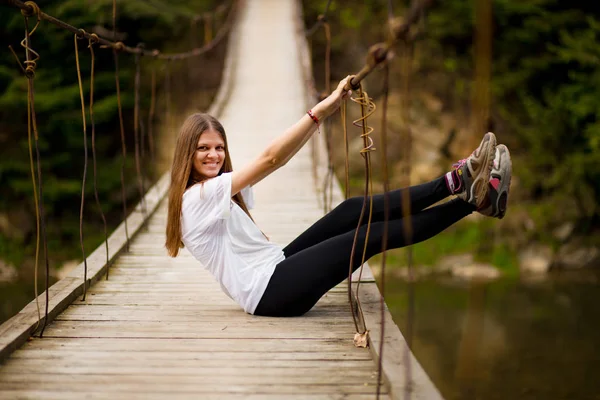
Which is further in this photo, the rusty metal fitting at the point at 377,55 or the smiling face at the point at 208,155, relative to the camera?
the smiling face at the point at 208,155

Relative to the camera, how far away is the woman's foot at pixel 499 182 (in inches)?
77.1

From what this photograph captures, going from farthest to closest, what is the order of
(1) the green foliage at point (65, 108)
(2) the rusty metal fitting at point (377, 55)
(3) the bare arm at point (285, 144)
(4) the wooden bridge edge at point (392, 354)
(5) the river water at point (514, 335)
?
(1) the green foliage at point (65, 108) → (5) the river water at point (514, 335) → (3) the bare arm at point (285, 144) → (4) the wooden bridge edge at point (392, 354) → (2) the rusty metal fitting at point (377, 55)

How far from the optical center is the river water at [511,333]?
5.92m

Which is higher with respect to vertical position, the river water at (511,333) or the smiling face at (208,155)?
the smiling face at (208,155)

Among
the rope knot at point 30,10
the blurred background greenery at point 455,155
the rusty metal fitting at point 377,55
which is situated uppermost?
the rope knot at point 30,10

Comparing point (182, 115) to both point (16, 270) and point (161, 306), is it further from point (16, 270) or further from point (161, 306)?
point (161, 306)

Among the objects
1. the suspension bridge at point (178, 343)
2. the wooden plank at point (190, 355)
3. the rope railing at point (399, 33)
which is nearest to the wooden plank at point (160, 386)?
the suspension bridge at point (178, 343)

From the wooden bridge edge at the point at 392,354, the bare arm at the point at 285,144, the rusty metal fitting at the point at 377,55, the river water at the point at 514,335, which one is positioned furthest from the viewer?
the river water at the point at 514,335

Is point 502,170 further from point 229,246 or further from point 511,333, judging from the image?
point 511,333

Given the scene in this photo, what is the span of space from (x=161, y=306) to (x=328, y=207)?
5.61 ft

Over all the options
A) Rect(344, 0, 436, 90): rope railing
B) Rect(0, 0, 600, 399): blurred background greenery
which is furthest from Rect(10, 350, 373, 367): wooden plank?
Rect(0, 0, 600, 399): blurred background greenery

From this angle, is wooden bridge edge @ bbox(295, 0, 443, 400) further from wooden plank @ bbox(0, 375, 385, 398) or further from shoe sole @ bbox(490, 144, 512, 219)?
shoe sole @ bbox(490, 144, 512, 219)

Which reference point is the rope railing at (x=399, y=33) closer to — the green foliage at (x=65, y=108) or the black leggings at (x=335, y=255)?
the black leggings at (x=335, y=255)

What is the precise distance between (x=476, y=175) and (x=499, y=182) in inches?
2.5
